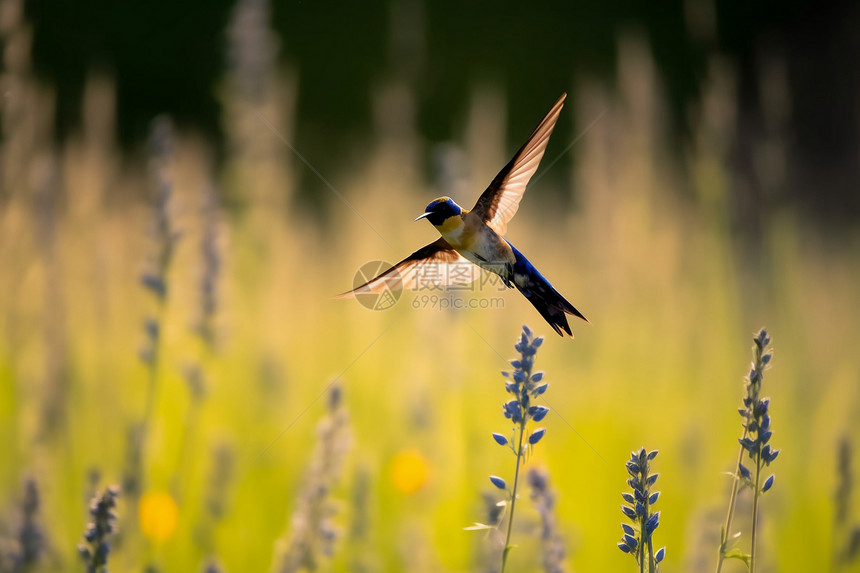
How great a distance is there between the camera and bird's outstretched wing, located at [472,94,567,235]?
109cm

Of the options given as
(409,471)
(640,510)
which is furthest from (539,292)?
(409,471)

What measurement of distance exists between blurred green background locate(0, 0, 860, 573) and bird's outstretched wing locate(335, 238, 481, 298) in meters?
0.22

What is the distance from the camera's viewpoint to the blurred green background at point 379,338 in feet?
5.17

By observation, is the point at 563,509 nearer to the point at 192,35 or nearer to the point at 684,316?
the point at 684,316

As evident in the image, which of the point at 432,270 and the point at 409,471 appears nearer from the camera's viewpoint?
the point at 432,270

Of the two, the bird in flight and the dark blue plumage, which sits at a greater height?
the bird in flight

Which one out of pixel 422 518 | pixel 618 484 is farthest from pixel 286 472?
pixel 618 484

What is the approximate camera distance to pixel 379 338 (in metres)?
2.23

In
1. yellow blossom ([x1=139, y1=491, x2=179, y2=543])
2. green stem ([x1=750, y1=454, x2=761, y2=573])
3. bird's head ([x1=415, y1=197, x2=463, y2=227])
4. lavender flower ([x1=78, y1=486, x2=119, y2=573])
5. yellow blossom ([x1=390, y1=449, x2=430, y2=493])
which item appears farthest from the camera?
yellow blossom ([x1=390, y1=449, x2=430, y2=493])

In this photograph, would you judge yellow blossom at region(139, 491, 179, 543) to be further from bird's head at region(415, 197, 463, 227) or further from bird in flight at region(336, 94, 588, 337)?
bird's head at region(415, 197, 463, 227)

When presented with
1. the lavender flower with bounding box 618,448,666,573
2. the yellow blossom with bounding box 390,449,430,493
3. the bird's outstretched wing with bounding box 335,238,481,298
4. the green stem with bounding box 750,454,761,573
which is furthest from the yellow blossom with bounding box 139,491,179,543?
the green stem with bounding box 750,454,761,573

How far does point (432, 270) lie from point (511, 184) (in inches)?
8.9

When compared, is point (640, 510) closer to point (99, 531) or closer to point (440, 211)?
point (440, 211)

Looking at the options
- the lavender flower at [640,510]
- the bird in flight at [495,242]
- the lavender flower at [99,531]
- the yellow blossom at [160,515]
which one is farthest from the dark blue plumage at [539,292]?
the yellow blossom at [160,515]
